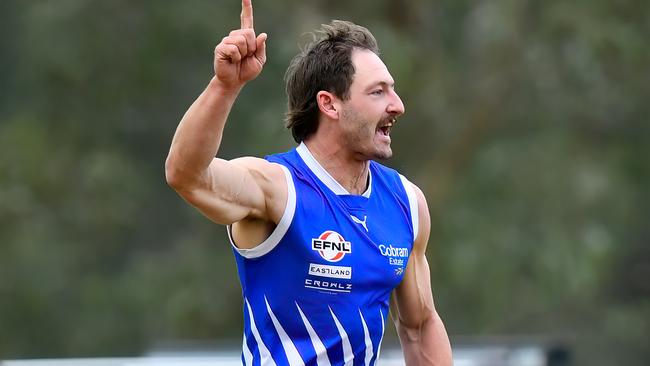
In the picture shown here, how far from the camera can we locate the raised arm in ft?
14.0

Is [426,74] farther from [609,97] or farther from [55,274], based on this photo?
[55,274]

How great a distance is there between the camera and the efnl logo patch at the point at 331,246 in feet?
15.6

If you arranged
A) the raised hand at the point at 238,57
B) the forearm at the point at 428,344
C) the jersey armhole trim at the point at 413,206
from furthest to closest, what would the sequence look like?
1. the forearm at the point at 428,344
2. the jersey armhole trim at the point at 413,206
3. the raised hand at the point at 238,57

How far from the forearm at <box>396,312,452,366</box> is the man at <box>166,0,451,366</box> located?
0.77 ft

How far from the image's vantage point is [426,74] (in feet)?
61.1

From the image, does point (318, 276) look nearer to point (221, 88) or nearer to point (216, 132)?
point (216, 132)

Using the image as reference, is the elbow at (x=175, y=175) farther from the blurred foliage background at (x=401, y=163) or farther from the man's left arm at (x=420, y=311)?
the blurred foliage background at (x=401, y=163)

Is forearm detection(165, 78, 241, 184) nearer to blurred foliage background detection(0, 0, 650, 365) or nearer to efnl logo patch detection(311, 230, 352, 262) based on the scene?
efnl logo patch detection(311, 230, 352, 262)

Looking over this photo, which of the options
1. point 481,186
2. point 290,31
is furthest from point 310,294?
point 481,186

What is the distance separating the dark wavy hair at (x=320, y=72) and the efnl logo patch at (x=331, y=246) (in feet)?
1.64

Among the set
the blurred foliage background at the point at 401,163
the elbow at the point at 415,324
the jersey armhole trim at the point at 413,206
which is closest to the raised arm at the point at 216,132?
the jersey armhole trim at the point at 413,206

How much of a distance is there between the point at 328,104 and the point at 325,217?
1.51ft

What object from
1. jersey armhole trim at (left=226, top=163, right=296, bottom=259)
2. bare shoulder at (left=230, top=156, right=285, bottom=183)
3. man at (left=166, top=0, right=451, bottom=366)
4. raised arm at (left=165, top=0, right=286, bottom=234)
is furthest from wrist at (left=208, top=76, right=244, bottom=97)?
jersey armhole trim at (left=226, top=163, right=296, bottom=259)

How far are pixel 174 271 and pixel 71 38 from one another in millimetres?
3597
